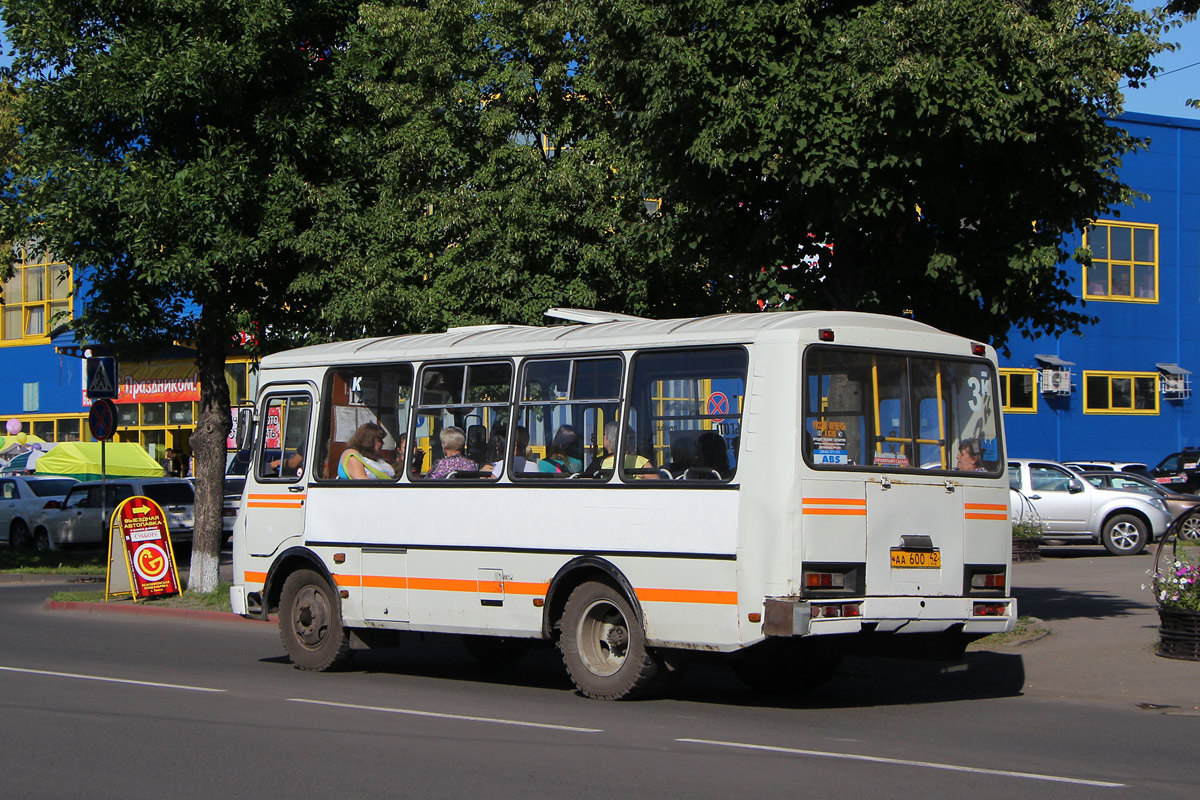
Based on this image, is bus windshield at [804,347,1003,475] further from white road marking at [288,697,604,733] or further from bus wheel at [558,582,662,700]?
white road marking at [288,697,604,733]

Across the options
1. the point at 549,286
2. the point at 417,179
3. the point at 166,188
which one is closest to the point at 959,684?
the point at 549,286

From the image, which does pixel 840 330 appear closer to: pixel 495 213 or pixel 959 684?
pixel 959 684

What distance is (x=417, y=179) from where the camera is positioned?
1914cm

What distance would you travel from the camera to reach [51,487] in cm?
3344

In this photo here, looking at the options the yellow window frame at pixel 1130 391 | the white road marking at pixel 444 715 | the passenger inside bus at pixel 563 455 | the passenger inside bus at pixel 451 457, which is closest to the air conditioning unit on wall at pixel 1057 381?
the yellow window frame at pixel 1130 391

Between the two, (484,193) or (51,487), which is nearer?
(484,193)

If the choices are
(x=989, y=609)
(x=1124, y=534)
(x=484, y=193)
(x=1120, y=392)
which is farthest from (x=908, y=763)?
(x=1120, y=392)

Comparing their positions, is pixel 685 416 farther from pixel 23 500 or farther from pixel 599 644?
pixel 23 500

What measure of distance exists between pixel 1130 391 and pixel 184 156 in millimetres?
33176

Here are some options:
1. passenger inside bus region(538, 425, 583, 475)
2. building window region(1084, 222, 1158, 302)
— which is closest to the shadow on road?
passenger inside bus region(538, 425, 583, 475)

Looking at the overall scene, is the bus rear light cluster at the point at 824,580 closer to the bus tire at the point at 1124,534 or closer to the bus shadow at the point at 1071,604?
the bus shadow at the point at 1071,604

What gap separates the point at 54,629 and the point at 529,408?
8.74 meters

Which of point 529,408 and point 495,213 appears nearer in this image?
point 529,408

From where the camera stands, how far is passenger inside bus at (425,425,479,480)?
12.0 meters
